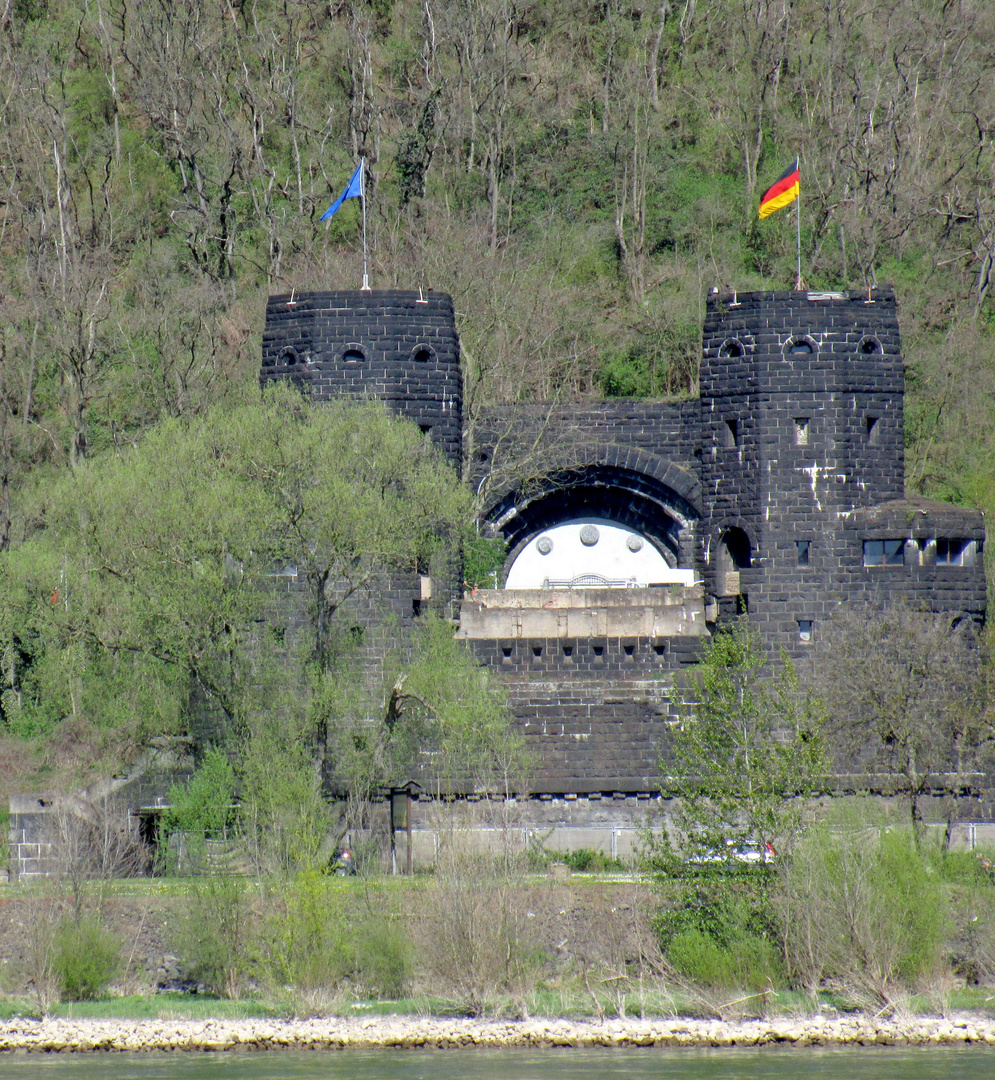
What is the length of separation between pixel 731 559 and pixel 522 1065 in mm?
19776

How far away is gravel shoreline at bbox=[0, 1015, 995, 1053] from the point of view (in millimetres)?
27453

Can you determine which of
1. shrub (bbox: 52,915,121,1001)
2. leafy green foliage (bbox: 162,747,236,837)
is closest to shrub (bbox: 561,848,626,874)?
leafy green foliage (bbox: 162,747,236,837)

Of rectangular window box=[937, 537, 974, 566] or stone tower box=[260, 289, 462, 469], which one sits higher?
stone tower box=[260, 289, 462, 469]

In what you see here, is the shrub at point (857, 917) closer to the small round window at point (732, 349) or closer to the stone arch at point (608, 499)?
the small round window at point (732, 349)

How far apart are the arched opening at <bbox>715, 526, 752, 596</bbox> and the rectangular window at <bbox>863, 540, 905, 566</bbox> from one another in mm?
2505

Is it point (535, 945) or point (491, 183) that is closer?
point (535, 945)

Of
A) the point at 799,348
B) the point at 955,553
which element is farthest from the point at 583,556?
the point at 955,553

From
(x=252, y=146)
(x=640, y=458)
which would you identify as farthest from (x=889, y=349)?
(x=252, y=146)

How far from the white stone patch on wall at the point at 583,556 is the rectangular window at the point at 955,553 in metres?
9.07

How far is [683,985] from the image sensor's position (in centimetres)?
2897

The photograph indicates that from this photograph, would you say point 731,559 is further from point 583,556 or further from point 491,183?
point 491,183

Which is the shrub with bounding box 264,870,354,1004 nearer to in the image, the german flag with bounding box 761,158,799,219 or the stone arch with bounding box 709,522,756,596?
the stone arch with bounding box 709,522,756,596

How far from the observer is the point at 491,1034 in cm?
2778

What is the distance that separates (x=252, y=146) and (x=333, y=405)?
84.9ft
